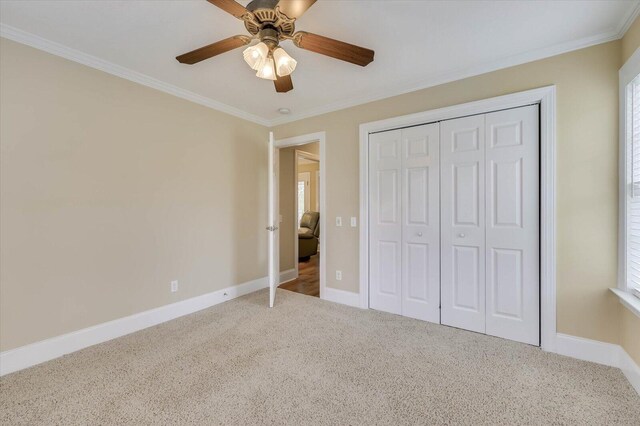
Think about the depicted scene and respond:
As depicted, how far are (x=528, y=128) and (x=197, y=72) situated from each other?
2948 millimetres

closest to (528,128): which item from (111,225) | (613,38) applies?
(613,38)

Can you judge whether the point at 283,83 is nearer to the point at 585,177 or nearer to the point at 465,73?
the point at 465,73

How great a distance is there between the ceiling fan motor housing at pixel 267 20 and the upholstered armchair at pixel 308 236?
4.42m

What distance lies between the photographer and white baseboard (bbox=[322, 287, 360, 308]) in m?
3.25

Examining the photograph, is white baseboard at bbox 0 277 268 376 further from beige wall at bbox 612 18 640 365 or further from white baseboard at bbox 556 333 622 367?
beige wall at bbox 612 18 640 365

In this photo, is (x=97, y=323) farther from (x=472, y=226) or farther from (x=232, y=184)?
(x=472, y=226)

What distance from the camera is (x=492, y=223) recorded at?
2449 mm

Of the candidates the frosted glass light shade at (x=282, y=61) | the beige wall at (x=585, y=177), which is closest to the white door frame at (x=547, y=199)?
the beige wall at (x=585, y=177)

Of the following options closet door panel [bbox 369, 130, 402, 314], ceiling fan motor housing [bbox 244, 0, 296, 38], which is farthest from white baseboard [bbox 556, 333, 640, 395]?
ceiling fan motor housing [bbox 244, 0, 296, 38]

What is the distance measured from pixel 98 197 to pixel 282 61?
200 centimetres

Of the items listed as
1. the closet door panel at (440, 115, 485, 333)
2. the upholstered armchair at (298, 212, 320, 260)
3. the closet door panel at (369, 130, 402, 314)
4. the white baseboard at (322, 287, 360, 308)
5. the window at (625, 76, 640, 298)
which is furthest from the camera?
the upholstered armchair at (298, 212, 320, 260)

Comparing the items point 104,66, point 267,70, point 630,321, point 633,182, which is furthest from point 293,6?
point 630,321

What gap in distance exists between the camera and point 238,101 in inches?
128

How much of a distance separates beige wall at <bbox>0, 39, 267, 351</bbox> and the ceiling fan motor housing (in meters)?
1.76
